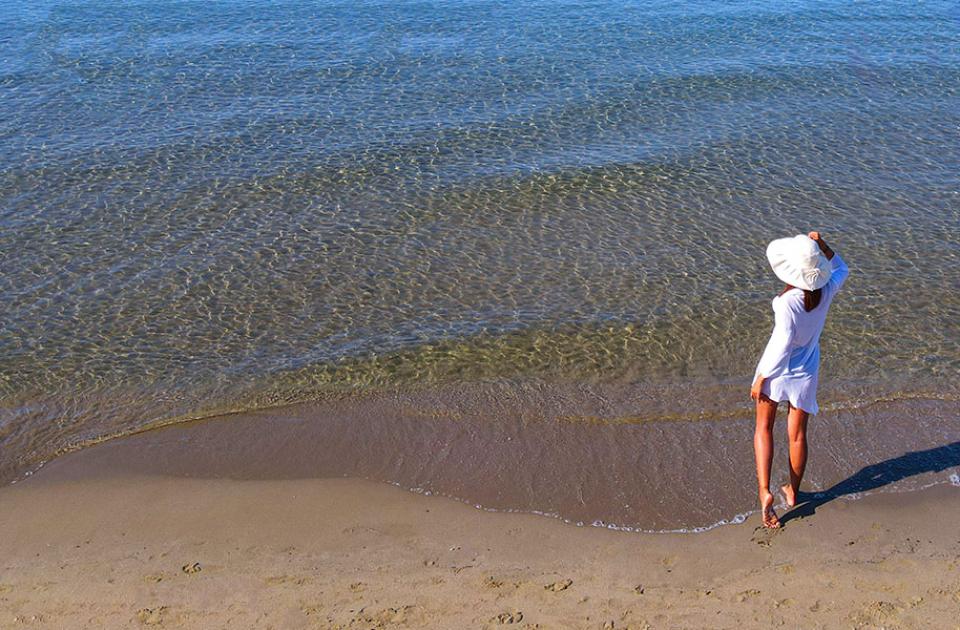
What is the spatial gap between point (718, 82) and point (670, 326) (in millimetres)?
7279

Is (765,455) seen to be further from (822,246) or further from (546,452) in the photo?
(546,452)

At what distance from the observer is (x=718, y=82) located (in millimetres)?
14414

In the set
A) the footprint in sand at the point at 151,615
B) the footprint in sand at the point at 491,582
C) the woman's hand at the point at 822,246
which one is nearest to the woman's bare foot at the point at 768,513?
the woman's hand at the point at 822,246

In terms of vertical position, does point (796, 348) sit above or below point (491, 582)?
above

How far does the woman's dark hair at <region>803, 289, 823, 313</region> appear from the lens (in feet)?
17.7

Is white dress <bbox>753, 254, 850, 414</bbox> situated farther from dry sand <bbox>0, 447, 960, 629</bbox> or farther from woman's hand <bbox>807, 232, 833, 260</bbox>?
dry sand <bbox>0, 447, 960, 629</bbox>

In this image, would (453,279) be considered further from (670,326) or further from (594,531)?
(594,531)

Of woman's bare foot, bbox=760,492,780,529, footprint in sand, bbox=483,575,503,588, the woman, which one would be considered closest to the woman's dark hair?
the woman

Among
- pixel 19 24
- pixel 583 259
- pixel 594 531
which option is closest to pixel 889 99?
pixel 583 259

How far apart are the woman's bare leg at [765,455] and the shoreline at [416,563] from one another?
0.12m

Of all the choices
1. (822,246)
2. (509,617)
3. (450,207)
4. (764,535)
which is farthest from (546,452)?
(450,207)

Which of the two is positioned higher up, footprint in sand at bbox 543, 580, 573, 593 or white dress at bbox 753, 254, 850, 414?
white dress at bbox 753, 254, 850, 414

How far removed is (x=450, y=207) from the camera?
35.3 feet

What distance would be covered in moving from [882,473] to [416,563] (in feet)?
10.7
